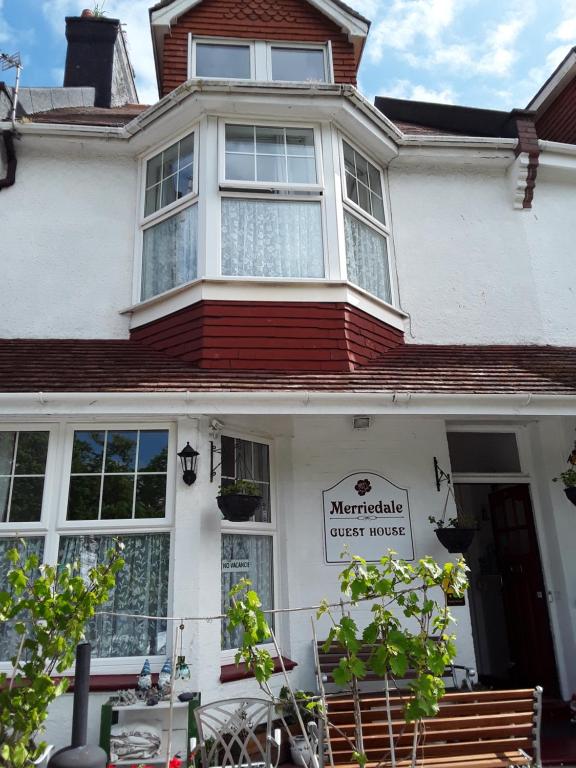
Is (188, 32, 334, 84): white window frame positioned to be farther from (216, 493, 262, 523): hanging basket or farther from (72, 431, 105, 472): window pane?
(216, 493, 262, 523): hanging basket

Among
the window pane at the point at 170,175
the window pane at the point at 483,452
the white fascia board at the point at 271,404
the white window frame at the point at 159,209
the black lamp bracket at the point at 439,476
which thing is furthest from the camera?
the window pane at the point at 483,452

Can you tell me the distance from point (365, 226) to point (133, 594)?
4.84 metres

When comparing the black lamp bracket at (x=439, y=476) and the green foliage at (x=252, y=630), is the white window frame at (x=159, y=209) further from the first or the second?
the green foliage at (x=252, y=630)

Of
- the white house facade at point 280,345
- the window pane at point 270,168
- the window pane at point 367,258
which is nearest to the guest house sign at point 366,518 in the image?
the white house facade at point 280,345

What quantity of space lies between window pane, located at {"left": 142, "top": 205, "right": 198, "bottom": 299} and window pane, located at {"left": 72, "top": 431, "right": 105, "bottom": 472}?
1.87 meters

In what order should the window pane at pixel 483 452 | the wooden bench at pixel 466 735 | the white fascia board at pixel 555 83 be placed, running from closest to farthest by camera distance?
the wooden bench at pixel 466 735
the window pane at pixel 483 452
the white fascia board at pixel 555 83

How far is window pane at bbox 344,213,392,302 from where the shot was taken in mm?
6746

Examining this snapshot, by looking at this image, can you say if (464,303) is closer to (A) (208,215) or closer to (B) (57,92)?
(A) (208,215)

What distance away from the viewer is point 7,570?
204 inches

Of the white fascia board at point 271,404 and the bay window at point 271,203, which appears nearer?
the white fascia board at point 271,404

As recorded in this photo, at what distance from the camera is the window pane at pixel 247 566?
217 inches

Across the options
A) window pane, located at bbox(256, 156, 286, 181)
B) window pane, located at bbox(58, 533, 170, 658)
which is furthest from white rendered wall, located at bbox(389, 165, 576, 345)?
window pane, located at bbox(58, 533, 170, 658)

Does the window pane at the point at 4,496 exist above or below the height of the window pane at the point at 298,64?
below

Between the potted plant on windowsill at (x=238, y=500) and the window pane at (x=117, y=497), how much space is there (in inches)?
32.8
